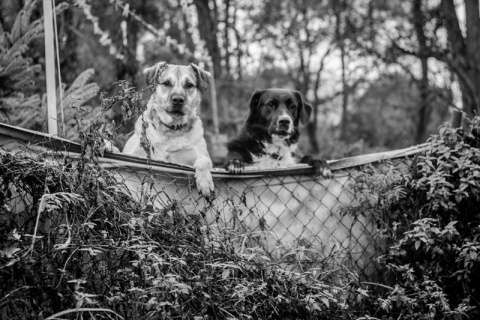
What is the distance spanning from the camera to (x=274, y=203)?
3.77 meters

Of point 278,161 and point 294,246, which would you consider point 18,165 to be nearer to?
point 294,246

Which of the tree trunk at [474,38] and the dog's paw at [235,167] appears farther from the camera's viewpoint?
the tree trunk at [474,38]

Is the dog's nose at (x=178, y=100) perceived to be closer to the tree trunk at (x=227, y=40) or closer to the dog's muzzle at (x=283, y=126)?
the dog's muzzle at (x=283, y=126)

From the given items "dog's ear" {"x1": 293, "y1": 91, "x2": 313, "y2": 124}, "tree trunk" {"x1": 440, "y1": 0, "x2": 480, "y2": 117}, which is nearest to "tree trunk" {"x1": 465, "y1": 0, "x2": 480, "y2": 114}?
"tree trunk" {"x1": 440, "y1": 0, "x2": 480, "y2": 117}

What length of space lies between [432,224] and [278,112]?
174 centimetres

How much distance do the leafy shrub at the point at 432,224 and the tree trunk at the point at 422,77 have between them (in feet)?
26.1

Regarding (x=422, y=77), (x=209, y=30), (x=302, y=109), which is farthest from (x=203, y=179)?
(x=422, y=77)

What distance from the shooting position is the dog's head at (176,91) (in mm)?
4262

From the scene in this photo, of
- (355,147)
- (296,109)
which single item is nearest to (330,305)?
(296,109)

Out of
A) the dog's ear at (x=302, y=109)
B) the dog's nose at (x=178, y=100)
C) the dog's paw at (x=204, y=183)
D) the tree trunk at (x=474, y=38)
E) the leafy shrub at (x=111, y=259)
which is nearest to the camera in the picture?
the leafy shrub at (x=111, y=259)

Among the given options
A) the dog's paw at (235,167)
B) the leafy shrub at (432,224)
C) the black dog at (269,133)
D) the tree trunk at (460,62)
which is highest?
the tree trunk at (460,62)

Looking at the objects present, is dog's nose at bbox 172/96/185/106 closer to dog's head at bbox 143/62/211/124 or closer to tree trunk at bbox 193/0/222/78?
dog's head at bbox 143/62/211/124

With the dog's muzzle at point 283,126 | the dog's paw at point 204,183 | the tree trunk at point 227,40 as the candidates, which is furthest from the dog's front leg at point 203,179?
the tree trunk at point 227,40

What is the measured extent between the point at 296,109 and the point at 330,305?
7.46 ft
